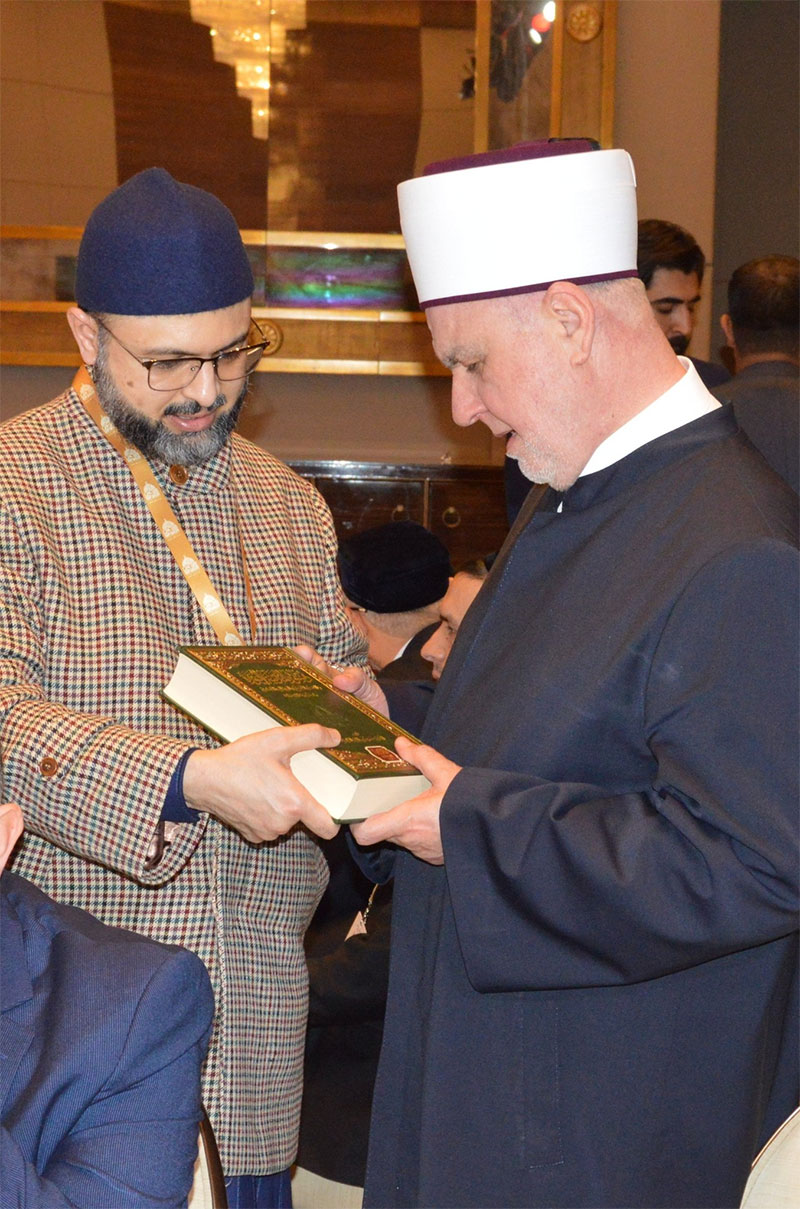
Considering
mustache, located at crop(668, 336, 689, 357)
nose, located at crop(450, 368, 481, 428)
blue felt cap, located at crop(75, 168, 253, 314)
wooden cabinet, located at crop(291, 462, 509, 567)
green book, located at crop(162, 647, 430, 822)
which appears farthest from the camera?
wooden cabinet, located at crop(291, 462, 509, 567)

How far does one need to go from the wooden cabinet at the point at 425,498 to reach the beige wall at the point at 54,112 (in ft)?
5.71

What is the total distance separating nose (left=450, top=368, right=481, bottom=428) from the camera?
1954 millimetres

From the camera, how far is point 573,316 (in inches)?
73.8

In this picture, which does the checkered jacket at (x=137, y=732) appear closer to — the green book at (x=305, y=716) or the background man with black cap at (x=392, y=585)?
the green book at (x=305, y=716)

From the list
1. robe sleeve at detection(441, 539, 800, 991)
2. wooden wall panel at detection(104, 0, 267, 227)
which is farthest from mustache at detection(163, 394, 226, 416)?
wooden wall panel at detection(104, 0, 267, 227)

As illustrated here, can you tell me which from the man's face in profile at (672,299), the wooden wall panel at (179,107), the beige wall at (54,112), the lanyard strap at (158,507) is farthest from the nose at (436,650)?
the beige wall at (54,112)

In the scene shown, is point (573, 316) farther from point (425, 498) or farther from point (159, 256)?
point (425, 498)

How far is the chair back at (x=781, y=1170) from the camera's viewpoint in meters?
1.67

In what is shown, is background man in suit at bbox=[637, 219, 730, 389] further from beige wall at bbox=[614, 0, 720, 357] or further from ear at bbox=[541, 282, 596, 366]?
beige wall at bbox=[614, 0, 720, 357]

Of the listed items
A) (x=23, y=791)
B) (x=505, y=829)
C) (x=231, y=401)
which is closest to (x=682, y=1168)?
(x=505, y=829)

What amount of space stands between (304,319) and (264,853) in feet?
15.2

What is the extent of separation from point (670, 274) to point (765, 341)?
331 mm

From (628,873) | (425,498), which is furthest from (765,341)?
(628,873)

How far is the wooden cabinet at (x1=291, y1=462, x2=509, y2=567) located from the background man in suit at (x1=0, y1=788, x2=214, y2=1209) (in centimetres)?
428
